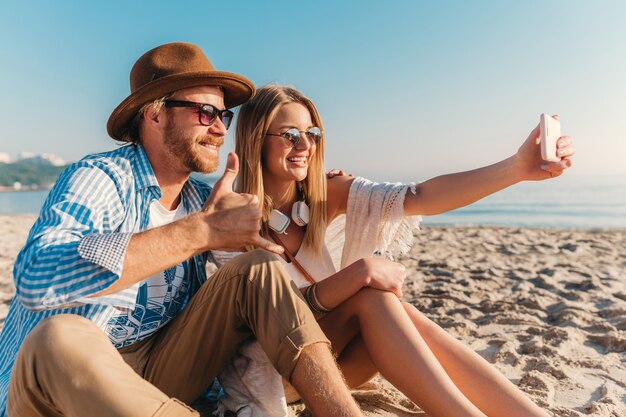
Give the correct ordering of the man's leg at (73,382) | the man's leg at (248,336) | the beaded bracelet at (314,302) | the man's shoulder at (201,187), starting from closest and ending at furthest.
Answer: the man's leg at (73,382), the man's leg at (248,336), the beaded bracelet at (314,302), the man's shoulder at (201,187)

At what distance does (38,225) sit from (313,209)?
164cm

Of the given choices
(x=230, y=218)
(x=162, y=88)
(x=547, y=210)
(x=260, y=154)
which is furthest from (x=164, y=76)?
(x=547, y=210)

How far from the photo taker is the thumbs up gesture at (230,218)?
197cm

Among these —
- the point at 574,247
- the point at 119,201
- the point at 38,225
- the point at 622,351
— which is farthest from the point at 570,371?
the point at 574,247

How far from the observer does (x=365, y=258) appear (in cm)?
244

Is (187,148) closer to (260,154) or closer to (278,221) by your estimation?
(260,154)

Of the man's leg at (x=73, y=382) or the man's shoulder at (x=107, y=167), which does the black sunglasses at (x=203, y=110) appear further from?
the man's leg at (x=73, y=382)

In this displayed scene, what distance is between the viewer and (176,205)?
8.93 ft

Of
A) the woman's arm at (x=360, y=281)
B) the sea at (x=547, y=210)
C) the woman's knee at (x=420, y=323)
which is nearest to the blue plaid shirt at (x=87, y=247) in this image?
the woman's arm at (x=360, y=281)

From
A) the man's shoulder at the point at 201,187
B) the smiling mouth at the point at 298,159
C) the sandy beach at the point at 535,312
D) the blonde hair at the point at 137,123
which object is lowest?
the sandy beach at the point at 535,312

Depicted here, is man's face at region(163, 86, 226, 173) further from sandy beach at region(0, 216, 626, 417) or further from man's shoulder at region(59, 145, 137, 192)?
sandy beach at region(0, 216, 626, 417)

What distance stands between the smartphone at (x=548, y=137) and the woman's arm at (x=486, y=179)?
60mm

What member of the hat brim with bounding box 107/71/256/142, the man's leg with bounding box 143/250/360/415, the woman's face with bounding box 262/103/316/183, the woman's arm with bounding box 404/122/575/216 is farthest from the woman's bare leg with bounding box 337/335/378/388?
the hat brim with bounding box 107/71/256/142

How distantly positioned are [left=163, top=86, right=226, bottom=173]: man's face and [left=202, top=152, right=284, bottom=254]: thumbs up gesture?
58cm
